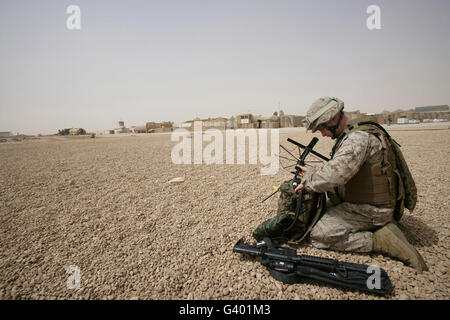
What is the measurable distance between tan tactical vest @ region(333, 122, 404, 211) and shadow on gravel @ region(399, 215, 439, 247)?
0.83 m

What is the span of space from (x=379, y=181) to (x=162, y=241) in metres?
3.27

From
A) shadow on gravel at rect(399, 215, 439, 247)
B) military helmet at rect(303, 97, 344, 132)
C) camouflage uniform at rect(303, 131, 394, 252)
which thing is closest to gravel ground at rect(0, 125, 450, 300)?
shadow on gravel at rect(399, 215, 439, 247)

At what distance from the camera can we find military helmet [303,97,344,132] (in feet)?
9.50

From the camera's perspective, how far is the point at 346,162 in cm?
254

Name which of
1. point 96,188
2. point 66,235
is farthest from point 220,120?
point 66,235

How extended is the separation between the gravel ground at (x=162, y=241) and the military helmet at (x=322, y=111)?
6.01 feet

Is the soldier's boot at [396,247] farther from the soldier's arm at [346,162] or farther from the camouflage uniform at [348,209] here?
the soldier's arm at [346,162]

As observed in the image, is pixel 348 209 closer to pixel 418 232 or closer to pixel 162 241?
pixel 418 232

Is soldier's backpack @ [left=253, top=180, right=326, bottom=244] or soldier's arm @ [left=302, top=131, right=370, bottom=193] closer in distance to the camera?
soldier's arm @ [left=302, top=131, right=370, bottom=193]

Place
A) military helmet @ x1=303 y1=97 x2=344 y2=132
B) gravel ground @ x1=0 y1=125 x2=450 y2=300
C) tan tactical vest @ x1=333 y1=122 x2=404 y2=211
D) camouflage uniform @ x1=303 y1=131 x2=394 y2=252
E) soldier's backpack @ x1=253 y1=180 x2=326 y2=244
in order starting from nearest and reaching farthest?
gravel ground @ x1=0 y1=125 x2=450 y2=300 → camouflage uniform @ x1=303 y1=131 x2=394 y2=252 → tan tactical vest @ x1=333 y1=122 x2=404 y2=211 → military helmet @ x1=303 y1=97 x2=344 y2=132 → soldier's backpack @ x1=253 y1=180 x2=326 y2=244

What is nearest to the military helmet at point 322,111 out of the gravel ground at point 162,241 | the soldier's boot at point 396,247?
the soldier's boot at point 396,247

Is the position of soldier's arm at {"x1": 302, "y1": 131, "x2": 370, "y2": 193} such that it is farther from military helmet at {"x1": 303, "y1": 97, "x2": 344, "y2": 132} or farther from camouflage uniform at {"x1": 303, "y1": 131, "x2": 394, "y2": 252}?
military helmet at {"x1": 303, "y1": 97, "x2": 344, "y2": 132}

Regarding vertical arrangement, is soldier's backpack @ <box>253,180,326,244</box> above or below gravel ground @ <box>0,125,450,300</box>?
above

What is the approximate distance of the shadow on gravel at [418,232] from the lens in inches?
121
